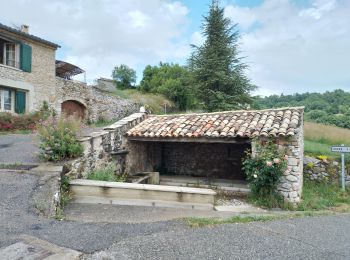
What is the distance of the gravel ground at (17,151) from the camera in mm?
7326

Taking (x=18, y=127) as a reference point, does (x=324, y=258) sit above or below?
below

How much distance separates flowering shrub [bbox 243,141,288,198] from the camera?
23.0 ft

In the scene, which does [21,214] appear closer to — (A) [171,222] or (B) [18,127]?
(A) [171,222]

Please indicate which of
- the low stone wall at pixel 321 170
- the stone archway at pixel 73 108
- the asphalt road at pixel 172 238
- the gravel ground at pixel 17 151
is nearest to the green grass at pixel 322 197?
the low stone wall at pixel 321 170

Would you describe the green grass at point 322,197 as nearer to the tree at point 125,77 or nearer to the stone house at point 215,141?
the stone house at point 215,141

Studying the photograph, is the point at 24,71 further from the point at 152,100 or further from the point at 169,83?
the point at 169,83

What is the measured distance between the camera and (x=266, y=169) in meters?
7.02

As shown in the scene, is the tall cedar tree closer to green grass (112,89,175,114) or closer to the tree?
green grass (112,89,175,114)

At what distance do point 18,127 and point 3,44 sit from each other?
198 inches

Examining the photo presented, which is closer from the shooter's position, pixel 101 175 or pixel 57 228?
pixel 57 228

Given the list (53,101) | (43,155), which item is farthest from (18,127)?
(43,155)

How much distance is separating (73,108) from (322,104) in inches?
945

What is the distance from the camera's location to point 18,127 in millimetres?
14289

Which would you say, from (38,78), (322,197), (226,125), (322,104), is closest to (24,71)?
(38,78)
